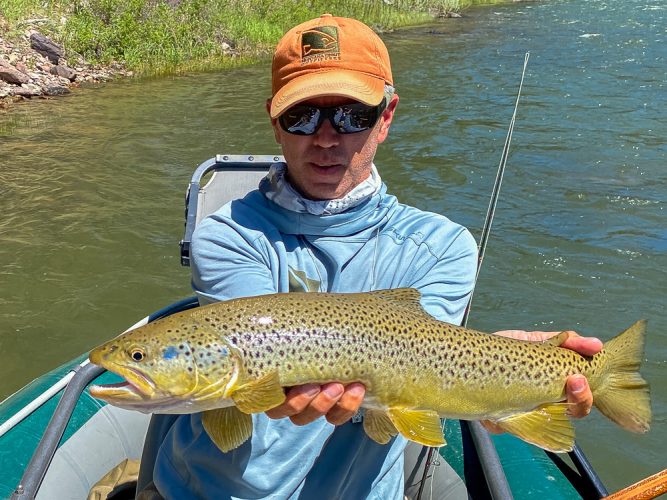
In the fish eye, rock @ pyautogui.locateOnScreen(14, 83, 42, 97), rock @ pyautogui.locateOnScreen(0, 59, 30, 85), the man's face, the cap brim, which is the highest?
rock @ pyautogui.locateOnScreen(0, 59, 30, 85)

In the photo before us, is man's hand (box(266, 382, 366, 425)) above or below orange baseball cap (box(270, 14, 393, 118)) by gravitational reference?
below

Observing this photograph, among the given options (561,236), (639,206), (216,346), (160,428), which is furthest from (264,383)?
(639,206)

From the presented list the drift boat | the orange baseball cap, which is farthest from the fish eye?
the orange baseball cap

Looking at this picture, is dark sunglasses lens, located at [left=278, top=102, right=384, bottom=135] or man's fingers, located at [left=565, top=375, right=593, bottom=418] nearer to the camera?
man's fingers, located at [left=565, top=375, right=593, bottom=418]

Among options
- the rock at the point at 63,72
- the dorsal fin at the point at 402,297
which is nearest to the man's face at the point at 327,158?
the dorsal fin at the point at 402,297

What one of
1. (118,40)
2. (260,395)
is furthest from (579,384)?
(118,40)

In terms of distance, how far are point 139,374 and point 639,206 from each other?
399 inches

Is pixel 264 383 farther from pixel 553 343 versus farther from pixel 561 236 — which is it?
pixel 561 236

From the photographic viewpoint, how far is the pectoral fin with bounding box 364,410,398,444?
8.46 feet

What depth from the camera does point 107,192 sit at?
11812mm

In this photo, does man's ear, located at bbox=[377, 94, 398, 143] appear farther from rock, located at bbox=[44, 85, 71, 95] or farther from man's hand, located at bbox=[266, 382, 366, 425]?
rock, located at bbox=[44, 85, 71, 95]

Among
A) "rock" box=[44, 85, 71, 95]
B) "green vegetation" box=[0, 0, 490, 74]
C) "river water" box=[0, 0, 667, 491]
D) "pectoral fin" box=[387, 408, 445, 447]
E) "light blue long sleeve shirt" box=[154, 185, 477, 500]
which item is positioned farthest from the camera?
"green vegetation" box=[0, 0, 490, 74]

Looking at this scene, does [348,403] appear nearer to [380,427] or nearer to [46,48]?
[380,427]

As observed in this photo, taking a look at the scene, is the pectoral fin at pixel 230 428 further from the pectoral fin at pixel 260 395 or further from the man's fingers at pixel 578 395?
the man's fingers at pixel 578 395
